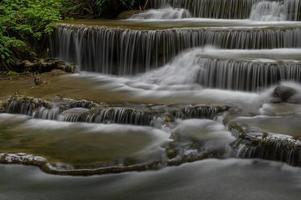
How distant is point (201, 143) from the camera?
337 inches

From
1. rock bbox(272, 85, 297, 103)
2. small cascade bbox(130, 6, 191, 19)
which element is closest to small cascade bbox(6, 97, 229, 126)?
rock bbox(272, 85, 297, 103)

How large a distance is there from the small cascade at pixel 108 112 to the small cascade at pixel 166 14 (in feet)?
22.4

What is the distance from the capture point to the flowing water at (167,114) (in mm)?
7680

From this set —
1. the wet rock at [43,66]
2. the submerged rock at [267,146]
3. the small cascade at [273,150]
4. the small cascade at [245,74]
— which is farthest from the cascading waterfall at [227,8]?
the small cascade at [273,150]

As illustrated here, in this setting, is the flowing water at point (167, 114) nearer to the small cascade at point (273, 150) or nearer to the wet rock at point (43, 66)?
the small cascade at point (273, 150)

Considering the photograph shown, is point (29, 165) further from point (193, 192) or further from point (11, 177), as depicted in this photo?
point (193, 192)

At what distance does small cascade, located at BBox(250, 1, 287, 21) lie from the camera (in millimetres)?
15172

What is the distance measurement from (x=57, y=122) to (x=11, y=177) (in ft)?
7.23

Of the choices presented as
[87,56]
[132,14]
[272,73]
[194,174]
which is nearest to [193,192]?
[194,174]

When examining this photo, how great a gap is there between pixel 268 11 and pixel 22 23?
6.44m

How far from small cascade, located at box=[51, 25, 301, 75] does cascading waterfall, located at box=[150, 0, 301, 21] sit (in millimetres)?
2685

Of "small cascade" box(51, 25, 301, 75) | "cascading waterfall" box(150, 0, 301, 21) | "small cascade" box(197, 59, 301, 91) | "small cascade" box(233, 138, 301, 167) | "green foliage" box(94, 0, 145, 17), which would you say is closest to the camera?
"small cascade" box(233, 138, 301, 167)

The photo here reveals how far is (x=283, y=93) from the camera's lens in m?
10.3

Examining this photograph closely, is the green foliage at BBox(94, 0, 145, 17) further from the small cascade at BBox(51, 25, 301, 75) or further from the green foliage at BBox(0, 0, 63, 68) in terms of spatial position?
the small cascade at BBox(51, 25, 301, 75)
